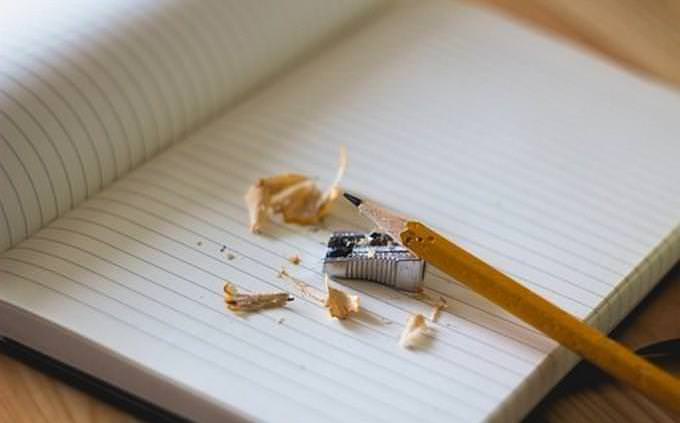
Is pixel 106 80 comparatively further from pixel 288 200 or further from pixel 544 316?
pixel 544 316

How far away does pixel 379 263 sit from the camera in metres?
0.59

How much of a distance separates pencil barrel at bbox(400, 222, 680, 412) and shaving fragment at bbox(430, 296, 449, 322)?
0.02 metres

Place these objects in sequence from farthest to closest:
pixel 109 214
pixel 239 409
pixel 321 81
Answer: pixel 321 81 → pixel 109 214 → pixel 239 409

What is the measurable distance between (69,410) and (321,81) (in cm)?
32

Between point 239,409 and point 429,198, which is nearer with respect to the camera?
point 239,409

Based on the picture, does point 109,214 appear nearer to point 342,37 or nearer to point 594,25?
point 342,37

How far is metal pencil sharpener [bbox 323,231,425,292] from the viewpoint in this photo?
59 cm

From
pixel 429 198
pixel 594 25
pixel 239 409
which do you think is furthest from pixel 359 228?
pixel 594 25

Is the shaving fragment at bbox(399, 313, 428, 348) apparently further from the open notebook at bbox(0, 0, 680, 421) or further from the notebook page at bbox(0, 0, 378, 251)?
the notebook page at bbox(0, 0, 378, 251)

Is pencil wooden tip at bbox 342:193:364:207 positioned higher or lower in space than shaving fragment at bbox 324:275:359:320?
higher

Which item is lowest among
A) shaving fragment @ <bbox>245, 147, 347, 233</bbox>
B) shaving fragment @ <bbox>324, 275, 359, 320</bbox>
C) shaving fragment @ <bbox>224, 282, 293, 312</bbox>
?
shaving fragment @ <bbox>224, 282, 293, 312</bbox>

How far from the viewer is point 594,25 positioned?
35.3 inches

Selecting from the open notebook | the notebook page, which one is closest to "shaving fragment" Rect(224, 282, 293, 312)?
the open notebook

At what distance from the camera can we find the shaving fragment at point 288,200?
646 mm
